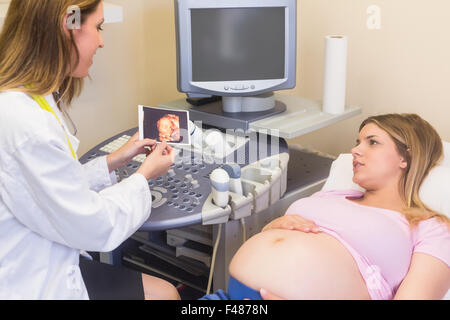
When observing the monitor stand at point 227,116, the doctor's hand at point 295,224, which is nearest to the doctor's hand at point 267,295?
the doctor's hand at point 295,224

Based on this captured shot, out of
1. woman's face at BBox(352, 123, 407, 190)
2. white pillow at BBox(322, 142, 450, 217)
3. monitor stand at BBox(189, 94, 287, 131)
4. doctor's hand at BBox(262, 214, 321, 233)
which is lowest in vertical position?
doctor's hand at BBox(262, 214, 321, 233)

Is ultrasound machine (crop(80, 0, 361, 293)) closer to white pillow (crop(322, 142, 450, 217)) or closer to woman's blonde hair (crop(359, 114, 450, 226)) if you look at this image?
white pillow (crop(322, 142, 450, 217))

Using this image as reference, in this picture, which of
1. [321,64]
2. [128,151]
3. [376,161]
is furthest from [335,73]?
[128,151]

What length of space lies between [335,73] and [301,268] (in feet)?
2.76

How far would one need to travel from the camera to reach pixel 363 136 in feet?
5.49

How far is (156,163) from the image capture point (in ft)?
4.94

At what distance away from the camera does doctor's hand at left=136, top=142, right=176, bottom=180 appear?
1486 millimetres

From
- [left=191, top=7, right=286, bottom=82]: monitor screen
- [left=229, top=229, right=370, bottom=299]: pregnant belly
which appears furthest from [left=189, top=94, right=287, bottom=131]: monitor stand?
[left=229, top=229, right=370, bottom=299]: pregnant belly

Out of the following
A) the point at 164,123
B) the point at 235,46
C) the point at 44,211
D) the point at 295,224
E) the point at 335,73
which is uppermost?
the point at 235,46

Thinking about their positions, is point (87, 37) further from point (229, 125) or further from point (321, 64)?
point (321, 64)

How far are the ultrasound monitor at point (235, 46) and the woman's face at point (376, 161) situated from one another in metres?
0.45

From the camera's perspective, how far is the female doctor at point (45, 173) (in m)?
1.20

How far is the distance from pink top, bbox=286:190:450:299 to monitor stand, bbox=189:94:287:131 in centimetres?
47

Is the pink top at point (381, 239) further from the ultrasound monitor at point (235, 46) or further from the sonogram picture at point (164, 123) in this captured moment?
the ultrasound monitor at point (235, 46)
